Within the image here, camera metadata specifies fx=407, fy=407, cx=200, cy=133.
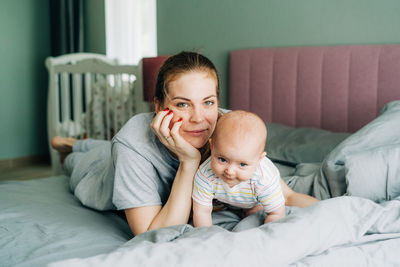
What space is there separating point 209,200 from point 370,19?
1.58 metres

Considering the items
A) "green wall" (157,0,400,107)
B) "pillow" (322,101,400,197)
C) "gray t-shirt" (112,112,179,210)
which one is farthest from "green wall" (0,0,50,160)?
"pillow" (322,101,400,197)

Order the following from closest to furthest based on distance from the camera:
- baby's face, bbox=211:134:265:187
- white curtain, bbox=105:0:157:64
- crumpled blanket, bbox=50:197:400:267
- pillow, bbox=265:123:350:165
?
crumpled blanket, bbox=50:197:400:267
baby's face, bbox=211:134:265:187
pillow, bbox=265:123:350:165
white curtain, bbox=105:0:157:64

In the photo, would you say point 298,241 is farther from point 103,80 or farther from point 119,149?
point 103,80

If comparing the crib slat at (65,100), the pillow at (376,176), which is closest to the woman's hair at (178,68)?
the pillow at (376,176)

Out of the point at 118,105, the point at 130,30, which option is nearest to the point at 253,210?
the point at 118,105

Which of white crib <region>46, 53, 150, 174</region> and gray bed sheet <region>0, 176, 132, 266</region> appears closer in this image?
gray bed sheet <region>0, 176, 132, 266</region>

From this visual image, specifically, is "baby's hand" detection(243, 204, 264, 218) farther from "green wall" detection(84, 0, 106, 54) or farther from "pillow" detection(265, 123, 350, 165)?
"green wall" detection(84, 0, 106, 54)

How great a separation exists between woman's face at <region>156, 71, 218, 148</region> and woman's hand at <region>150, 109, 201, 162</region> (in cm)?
3

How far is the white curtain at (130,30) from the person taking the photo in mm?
3576

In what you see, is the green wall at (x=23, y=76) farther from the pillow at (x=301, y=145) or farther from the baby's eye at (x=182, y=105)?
the baby's eye at (x=182, y=105)

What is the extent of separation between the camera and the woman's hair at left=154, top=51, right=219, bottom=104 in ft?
3.69

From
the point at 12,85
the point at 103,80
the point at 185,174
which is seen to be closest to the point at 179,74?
the point at 185,174

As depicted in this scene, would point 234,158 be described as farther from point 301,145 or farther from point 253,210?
point 301,145

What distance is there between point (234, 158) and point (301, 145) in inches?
37.0
